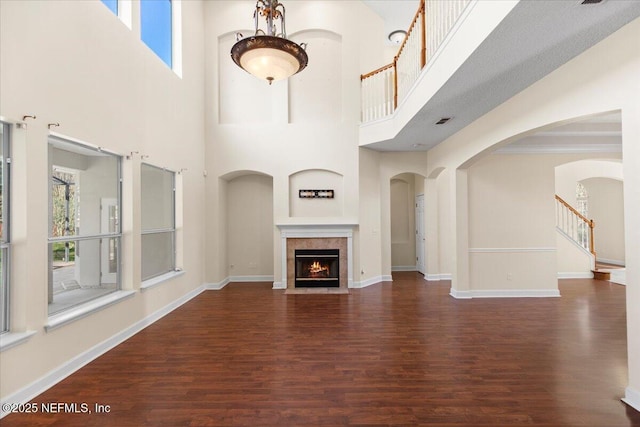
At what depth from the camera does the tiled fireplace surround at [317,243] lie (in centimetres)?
755

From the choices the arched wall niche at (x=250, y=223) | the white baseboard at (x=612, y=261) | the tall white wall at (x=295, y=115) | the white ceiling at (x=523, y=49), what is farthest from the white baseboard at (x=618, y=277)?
the arched wall niche at (x=250, y=223)

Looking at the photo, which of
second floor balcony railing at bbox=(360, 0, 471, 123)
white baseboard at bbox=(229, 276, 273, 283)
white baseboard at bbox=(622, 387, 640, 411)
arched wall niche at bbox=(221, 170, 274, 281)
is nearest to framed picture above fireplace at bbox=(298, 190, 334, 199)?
arched wall niche at bbox=(221, 170, 274, 281)

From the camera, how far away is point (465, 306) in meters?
5.89

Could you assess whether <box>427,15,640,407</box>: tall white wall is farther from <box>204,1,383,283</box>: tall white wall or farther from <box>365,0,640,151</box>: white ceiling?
<box>204,1,383,283</box>: tall white wall

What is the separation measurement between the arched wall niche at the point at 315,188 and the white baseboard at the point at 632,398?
558 centimetres

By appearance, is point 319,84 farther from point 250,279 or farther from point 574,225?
point 574,225

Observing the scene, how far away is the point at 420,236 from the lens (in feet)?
30.3

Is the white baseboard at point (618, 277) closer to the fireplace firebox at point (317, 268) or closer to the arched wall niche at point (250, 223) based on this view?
the fireplace firebox at point (317, 268)

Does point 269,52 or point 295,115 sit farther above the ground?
point 295,115

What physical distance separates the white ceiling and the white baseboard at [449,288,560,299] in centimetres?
329

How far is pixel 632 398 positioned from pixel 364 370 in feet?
7.31

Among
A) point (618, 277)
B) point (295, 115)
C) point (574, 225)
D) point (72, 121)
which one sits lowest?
point (618, 277)

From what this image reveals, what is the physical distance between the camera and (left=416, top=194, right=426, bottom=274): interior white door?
354 inches

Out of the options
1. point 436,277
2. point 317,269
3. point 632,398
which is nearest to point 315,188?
point 317,269
